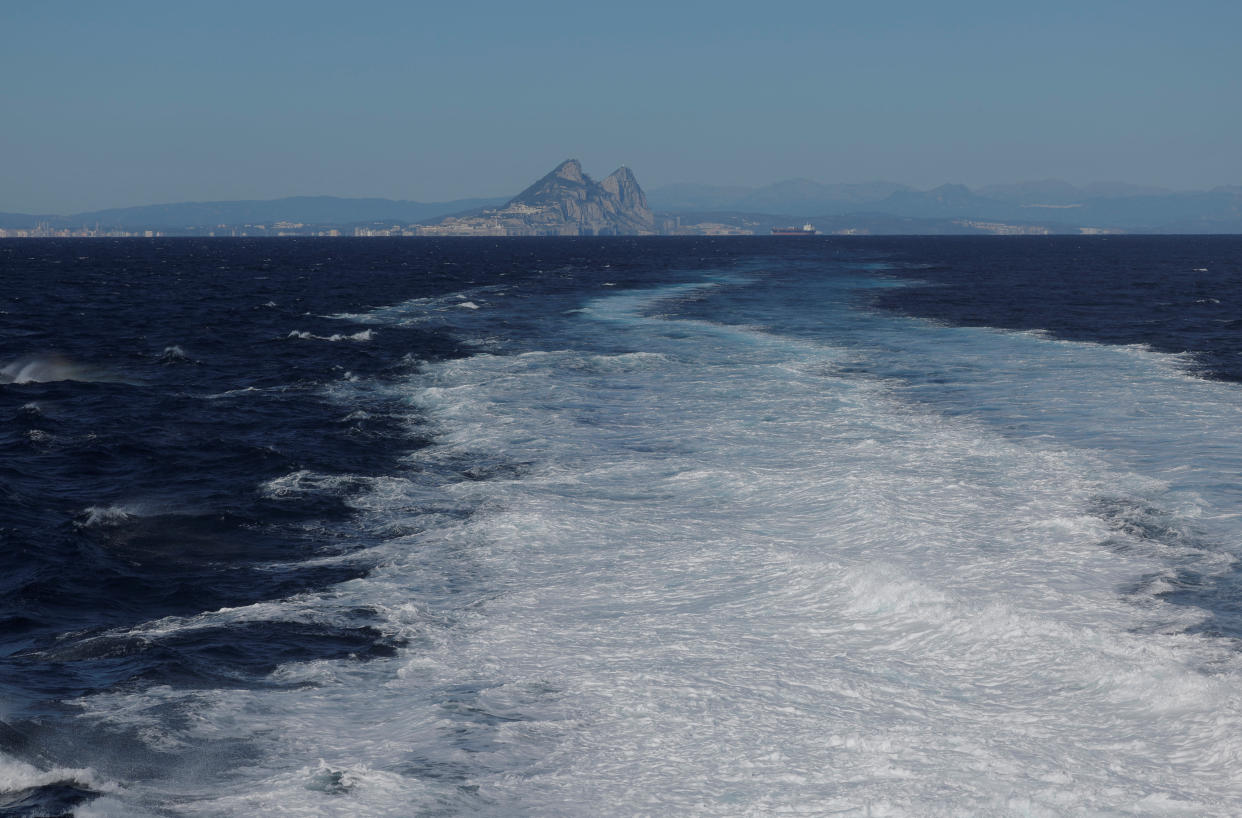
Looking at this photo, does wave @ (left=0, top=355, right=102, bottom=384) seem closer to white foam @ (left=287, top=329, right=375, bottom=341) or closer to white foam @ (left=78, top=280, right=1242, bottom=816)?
white foam @ (left=287, top=329, right=375, bottom=341)

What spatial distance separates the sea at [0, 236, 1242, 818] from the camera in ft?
33.3

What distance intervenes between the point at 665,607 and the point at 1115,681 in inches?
233

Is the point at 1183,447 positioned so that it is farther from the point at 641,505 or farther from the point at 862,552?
the point at 641,505

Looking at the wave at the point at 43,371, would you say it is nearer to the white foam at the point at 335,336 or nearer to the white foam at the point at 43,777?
the white foam at the point at 335,336

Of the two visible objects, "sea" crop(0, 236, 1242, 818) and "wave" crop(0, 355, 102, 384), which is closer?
"sea" crop(0, 236, 1242, 818)

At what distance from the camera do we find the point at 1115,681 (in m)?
11.9

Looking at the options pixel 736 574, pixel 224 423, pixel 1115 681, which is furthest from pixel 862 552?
pixel 224 423

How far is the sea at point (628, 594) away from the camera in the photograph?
33.3 ft

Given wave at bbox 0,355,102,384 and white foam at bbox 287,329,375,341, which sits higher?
white foam at bbox 287,329,375,341

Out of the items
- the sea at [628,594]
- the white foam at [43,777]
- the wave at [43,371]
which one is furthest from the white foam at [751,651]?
the wave at [43,371]

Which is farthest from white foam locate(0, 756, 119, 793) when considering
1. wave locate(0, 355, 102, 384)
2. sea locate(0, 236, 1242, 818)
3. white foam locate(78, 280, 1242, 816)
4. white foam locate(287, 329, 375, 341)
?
white foam locate(287, 329, 375, 341)

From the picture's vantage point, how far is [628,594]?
50.6 ft

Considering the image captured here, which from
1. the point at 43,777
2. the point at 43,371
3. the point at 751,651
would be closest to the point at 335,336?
the point at 43,371

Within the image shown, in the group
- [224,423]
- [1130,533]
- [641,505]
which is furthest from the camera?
[224,423]
